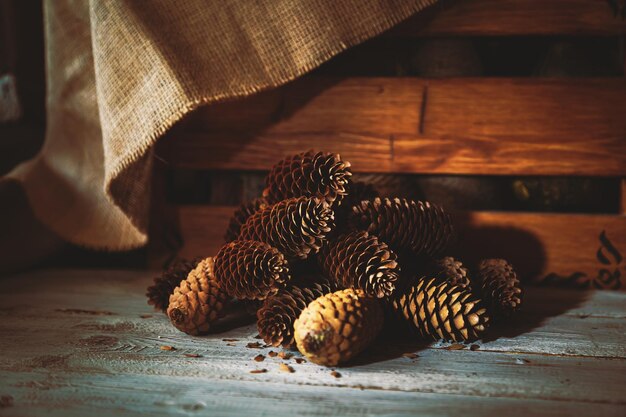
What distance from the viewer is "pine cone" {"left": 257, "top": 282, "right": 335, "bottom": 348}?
792mm

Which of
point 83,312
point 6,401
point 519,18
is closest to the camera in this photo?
point 6,401

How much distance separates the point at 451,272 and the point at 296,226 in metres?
0.26

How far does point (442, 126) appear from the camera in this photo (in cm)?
117

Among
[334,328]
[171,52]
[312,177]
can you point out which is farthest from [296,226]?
[171,52]

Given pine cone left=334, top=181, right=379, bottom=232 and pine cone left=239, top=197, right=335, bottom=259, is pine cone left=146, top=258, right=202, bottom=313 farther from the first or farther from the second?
pine cone left=334, top=181, right=379, bottom=232

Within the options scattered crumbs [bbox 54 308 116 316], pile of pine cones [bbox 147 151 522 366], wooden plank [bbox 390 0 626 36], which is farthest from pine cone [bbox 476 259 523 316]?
scattered crumbs [bbox 54 308 116 316]

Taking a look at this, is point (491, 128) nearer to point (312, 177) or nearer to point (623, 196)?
point (623, 196)

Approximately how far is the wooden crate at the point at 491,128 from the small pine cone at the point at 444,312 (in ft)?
1.18

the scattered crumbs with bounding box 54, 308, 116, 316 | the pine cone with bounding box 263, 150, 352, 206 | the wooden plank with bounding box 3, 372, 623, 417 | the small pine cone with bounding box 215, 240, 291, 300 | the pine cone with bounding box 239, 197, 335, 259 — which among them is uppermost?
the pine cone with bounding box 263, 150, 352, 206

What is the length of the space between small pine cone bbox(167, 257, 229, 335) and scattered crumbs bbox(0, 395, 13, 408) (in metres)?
0.25

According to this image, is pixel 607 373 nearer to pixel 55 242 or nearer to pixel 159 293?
pixel 159 293

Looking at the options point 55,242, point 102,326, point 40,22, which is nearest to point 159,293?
point 102,326

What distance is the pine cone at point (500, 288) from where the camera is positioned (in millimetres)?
896

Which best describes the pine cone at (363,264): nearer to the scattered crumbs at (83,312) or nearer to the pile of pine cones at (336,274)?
the pile of pine cones at (336,274)
